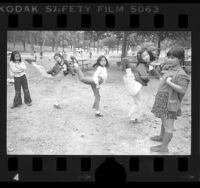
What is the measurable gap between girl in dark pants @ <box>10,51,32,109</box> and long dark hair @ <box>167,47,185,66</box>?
179cm

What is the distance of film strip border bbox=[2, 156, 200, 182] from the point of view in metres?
4.29

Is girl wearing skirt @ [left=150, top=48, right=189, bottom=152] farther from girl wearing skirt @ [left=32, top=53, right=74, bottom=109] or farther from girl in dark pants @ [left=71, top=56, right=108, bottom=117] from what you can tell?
girl wearing skirt @ [left=32, top=53, right=74, bottom=109]

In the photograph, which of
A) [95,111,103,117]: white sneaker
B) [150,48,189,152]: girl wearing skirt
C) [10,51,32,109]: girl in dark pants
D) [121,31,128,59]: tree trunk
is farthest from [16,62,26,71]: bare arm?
[150,48,189,152]: girl wearing skirt

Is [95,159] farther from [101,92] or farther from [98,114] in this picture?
[101,92]

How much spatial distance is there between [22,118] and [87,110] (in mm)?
817

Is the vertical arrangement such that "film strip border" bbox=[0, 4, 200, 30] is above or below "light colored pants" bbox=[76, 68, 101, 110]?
above

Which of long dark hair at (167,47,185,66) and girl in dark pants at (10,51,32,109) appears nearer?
long dark hair at (167,47,185,66)

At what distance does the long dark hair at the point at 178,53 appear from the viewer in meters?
4.18

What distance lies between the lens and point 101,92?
4363 mm

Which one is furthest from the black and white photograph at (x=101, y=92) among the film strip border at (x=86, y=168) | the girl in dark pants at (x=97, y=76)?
the film strip border at (x=86, y=168)

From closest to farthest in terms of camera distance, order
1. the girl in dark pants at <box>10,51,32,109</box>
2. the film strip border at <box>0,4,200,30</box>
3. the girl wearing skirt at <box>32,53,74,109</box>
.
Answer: the film strip border at <box>0,4,200,30</box> < the girl in dark pants at <box>10,51,32,109</box> < the girl wearing skirt at <box>32,53,74,109</box>

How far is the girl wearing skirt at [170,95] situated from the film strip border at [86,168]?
22 centimetres

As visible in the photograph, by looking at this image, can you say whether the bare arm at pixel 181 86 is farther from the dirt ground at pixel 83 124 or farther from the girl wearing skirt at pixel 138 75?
the girl wearing skirt at pixel 138 75

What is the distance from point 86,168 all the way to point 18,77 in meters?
1.40
